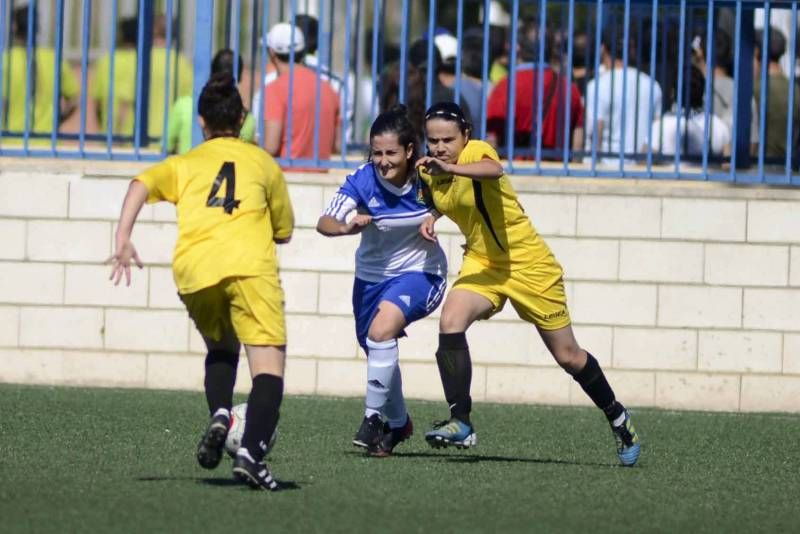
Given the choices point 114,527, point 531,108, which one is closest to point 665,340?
point 531,108

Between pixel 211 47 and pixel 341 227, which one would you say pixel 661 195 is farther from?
pixel 341 227

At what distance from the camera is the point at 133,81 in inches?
508

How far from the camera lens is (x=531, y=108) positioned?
12234mm

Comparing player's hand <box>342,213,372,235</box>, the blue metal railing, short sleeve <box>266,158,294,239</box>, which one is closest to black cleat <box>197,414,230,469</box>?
short sleeve <box>266,158,294,239</box>

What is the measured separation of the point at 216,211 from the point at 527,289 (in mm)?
2040

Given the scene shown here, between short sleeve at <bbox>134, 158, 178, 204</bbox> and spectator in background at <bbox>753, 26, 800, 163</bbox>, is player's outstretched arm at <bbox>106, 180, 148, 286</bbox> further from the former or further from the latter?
spectator in background at <bbox>753, 26, 800, 163</bbox>

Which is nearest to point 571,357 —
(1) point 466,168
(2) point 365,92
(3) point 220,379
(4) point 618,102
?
(1) point 466,168

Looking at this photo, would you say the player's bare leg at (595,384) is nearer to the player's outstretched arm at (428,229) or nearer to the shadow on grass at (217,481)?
the player's outstretched arm at (428,229)

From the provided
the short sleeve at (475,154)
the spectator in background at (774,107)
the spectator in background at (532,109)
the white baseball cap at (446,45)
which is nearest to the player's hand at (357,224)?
the short sleeve at (475,154)

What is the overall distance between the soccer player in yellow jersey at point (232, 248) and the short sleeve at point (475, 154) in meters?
1.36

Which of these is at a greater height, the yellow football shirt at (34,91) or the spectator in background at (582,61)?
the spectator in background at (582,61)

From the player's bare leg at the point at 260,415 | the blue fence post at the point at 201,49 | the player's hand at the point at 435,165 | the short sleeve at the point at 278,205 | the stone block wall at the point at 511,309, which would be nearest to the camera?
the player's bare leg at the point at 260,415

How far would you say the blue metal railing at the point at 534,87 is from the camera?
11594mm

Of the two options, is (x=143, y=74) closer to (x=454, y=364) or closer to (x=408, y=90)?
(x=408, y=90)
